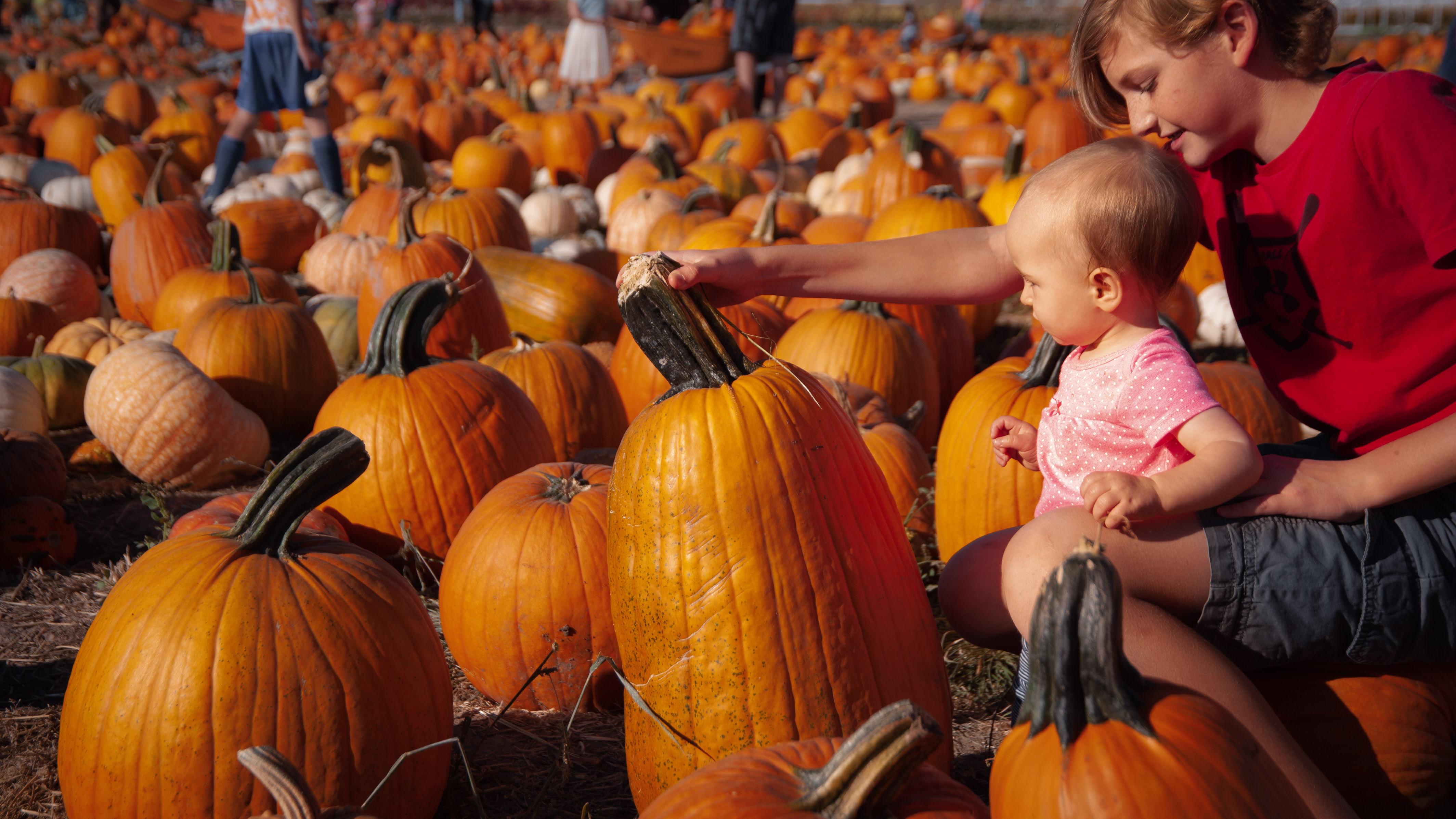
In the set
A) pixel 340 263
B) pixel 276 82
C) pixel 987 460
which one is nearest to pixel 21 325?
pixel 340 263

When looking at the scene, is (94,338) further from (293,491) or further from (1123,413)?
(1123,413)

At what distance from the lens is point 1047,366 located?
3111 mm

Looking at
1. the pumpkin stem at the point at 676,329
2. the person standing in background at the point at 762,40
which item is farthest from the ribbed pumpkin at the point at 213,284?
the person standing in background at the point at 762,40

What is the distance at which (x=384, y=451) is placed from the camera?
311 centimetres

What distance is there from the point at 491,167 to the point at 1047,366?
6.35 m

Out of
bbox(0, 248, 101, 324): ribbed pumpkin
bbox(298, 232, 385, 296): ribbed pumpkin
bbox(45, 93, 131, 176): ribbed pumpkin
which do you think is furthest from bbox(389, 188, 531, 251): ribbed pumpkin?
bbox(45, 93, 131, 176): ribbed pumpkin

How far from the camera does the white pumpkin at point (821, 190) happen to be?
777 cm

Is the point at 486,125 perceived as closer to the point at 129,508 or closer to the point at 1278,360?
the point at 129,508

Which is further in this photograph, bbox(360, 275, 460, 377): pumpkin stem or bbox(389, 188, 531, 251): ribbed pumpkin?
bbox(389, 188, 531, 251): ribbed pumpkin

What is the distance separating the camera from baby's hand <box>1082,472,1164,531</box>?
1668mm

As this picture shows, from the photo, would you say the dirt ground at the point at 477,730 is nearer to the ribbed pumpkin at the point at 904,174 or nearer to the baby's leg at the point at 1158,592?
the baby's leg at the point at 1158,592

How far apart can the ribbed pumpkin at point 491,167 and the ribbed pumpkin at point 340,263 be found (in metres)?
2.39

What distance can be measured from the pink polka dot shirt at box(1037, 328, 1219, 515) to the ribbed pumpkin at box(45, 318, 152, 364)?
164 inches

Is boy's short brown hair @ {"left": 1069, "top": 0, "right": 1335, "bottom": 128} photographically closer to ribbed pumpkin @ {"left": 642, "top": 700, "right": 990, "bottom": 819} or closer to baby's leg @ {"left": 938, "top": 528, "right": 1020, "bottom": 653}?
baby's leg @ {"left": 938, "top": 528, "right": 1020, "bottom": 653}
